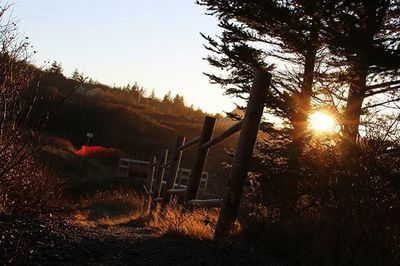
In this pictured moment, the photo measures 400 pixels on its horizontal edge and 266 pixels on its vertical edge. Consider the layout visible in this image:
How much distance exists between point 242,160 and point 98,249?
1.60 metres

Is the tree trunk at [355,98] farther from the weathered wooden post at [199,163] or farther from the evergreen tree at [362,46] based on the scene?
the weathered wooden post at [199,163]

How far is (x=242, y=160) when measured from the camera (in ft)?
15.2

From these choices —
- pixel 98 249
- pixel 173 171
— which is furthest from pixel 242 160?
pixel 173 171

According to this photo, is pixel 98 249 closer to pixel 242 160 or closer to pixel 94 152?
pixel 242 160

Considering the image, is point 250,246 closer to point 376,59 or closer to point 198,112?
point 376,59

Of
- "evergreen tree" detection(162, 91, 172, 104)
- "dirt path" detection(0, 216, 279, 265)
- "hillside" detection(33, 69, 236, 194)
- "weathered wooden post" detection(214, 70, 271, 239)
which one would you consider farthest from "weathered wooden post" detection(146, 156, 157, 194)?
"evergreen tree" detection(162, 91, 172, 104)

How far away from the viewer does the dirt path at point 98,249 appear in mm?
3193

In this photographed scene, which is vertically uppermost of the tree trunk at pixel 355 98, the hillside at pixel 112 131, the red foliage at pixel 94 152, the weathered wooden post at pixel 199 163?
the tree trunk at pixel 355 98

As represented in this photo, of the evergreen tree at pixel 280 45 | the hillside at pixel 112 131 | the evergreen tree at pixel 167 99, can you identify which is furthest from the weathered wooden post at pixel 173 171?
the evergreen tree at pixel 167 99

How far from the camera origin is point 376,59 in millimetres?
7359

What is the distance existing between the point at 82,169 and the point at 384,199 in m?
33.5

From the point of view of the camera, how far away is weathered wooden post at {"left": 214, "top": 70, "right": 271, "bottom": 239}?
4.59m

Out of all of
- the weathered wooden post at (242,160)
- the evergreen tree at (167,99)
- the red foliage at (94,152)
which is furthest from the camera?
the evergreen tree at (167,99)

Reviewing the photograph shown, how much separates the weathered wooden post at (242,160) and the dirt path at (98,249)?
0.32 metres
